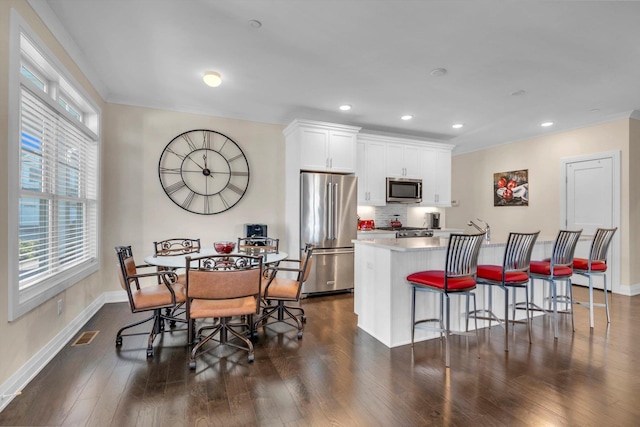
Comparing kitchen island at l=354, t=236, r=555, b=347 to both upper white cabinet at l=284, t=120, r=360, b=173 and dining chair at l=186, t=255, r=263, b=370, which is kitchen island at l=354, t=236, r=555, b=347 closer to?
dining chair at l=186, t=255, r=263, b=370

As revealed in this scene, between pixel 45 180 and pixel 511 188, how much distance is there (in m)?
7.07

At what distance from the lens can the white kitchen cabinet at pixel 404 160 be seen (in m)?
5.55

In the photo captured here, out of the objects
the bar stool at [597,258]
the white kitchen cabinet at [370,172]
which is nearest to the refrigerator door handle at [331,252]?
the white kitchen cabinet at [370,172]

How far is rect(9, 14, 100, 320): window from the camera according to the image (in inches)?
83.8

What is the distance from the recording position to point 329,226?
→ 4691 mm

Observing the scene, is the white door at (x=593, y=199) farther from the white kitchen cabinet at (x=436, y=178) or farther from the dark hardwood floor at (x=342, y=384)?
the dark hardwood floor at (x=342, y=384)

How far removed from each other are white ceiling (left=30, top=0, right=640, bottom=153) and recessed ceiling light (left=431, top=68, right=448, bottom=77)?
59 millimetres

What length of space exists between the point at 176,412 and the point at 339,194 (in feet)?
11.3

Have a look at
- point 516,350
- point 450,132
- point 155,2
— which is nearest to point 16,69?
point 155,2

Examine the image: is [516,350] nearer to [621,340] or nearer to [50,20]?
[621,340]

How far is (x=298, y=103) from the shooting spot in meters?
4.28

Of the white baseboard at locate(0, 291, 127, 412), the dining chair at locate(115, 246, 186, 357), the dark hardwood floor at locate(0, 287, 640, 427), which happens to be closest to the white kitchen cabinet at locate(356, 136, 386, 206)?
the dark hardwood floor at locate(0, 287, 640, 427)

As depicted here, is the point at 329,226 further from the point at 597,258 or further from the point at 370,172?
the point at 597,258

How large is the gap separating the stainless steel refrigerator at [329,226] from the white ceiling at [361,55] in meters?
1.10
